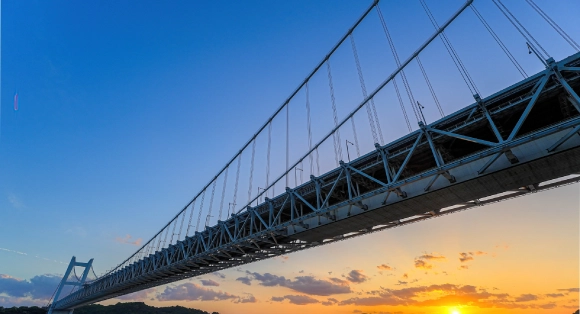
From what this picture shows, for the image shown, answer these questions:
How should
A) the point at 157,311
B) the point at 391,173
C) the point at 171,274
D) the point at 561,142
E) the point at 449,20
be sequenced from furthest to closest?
the point at 157,311
the point at 171,274
the point at 449,20
the point at 391,173
the point at 561,142

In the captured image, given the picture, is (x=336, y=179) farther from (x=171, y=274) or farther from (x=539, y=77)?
(x=171, y=274)

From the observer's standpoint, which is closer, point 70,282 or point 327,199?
point 327,199

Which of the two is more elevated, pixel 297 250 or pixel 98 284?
pixel 98 284

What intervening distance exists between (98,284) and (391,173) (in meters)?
77.5

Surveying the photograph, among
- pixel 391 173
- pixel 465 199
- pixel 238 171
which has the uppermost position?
pixel 238 171

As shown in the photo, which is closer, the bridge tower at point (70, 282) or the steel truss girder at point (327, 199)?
the steel truss girder at point (327, 199)

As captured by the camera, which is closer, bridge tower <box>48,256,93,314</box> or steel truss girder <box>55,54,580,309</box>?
steel truss girder <box>55,54,580,309</box>

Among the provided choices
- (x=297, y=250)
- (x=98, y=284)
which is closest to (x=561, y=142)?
(x=297, y=250)

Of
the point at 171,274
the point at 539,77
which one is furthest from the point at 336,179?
the point at 171,274

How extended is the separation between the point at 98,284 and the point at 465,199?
80.2m

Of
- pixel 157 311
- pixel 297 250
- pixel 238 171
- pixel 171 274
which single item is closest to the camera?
pixel 297 250

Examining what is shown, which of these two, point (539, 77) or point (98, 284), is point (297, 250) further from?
point (98, 284)

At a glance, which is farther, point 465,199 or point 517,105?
point 465,199

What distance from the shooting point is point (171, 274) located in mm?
42031
